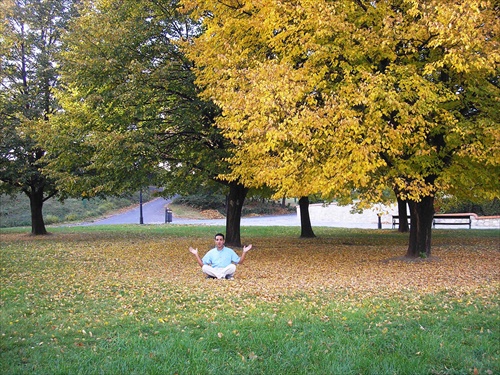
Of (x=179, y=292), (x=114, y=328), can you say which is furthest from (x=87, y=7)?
(x=114, y=328)

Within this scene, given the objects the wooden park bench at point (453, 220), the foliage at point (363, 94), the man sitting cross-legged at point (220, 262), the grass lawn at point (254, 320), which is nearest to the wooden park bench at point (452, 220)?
the wooden park bench at point (453, 220)

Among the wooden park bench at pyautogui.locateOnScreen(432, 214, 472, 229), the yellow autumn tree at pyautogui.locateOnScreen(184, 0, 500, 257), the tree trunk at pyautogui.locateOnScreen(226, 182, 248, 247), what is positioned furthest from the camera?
the wooden park bench at pyautogui.locateOnScreen(432, 214, 472, 229)

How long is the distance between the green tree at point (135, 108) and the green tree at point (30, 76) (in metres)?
5.67

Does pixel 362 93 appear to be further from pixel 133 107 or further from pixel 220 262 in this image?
pixel 133 107

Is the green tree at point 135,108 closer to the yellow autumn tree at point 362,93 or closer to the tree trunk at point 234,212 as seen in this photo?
the tree trunk at point 234,212

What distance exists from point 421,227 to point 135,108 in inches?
324

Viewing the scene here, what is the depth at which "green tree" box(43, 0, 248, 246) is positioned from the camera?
13.2 meters

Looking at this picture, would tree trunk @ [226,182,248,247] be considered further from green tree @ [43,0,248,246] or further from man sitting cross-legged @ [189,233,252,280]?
Result: man sitting cross-legged @ [189,233,252,280]

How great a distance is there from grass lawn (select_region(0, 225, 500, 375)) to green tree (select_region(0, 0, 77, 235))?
10.5m

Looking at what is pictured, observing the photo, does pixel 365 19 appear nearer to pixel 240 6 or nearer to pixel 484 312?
pixel 240 6

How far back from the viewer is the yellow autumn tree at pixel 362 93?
8852mm

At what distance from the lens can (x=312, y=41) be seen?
963 centimetres

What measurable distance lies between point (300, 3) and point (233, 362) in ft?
24.8

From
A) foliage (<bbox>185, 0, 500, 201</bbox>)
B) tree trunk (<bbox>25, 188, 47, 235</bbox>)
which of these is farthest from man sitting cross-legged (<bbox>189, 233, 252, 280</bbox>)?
tree trunk (<bbox>25, 188, 47, 235</bbox>)
